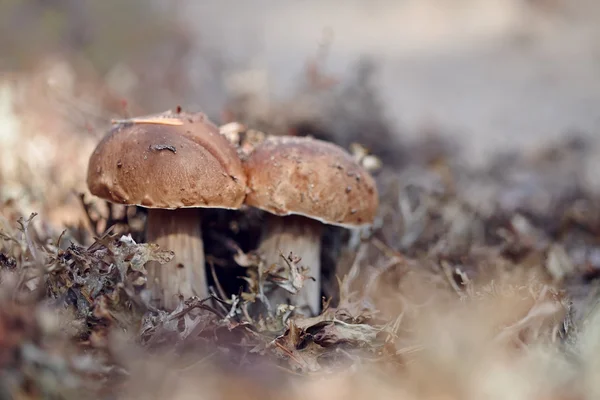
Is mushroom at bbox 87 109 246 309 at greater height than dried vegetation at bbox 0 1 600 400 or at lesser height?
greater

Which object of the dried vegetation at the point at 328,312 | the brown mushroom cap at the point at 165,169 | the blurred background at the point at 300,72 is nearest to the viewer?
the dried vegetation at the point at 328,312

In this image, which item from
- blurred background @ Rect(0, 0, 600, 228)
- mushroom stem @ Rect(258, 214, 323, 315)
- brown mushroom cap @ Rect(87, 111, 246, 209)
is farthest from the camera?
blurred background @ Rect(0, 0, 600, 228)

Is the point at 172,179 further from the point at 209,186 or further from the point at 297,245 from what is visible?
the point at 297,245

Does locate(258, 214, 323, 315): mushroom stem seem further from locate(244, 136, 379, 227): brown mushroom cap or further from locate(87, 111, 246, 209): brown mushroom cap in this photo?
locate(87, 111, 246, 209): brown mushroom cap

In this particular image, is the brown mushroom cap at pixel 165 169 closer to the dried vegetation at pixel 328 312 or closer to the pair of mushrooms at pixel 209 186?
the pair of mushrooms at pixel 209 186

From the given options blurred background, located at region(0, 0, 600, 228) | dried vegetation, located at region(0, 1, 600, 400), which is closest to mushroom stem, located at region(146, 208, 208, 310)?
dried vegetation, located at region(0, 1, 600, 400)

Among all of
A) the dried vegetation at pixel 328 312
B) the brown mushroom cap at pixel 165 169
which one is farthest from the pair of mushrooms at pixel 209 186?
the dried vegetation at pixel 328 312

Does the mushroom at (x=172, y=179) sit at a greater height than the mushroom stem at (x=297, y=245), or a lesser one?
greater
